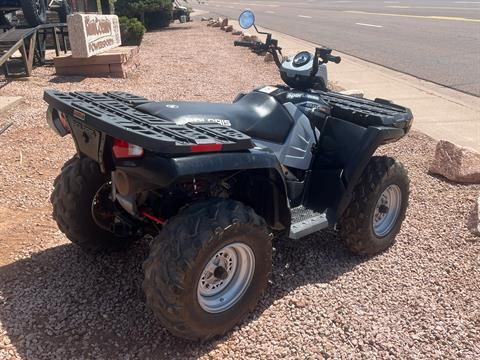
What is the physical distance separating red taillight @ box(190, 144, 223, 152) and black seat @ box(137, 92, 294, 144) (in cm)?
43

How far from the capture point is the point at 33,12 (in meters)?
10.4

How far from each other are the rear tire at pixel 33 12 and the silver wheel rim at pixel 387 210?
913cm

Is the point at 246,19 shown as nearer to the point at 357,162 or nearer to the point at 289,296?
the point at 357,162

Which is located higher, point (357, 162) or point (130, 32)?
point (357, 162)

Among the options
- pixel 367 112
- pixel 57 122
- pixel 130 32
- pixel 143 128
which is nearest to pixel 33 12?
pixel 130 32

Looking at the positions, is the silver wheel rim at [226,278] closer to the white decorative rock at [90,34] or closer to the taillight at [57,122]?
the taillight at [57,122]

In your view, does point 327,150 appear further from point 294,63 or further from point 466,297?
point 466,297

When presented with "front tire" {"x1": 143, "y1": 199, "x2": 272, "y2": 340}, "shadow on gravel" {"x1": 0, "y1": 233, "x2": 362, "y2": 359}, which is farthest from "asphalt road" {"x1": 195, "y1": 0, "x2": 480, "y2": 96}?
Result: "front tire" {"x1": 143, "y1": 199, "x2": 272, "y2": 340}

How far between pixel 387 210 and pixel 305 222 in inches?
34.3

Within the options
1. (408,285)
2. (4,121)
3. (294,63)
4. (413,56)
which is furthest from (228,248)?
(413,56)

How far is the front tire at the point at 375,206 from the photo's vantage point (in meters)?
3.54

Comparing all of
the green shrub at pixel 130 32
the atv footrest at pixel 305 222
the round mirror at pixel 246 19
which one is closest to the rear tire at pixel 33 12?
the green shrub at pixel 130 32

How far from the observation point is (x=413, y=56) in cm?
1351

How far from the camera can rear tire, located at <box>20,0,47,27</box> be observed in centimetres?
1020
